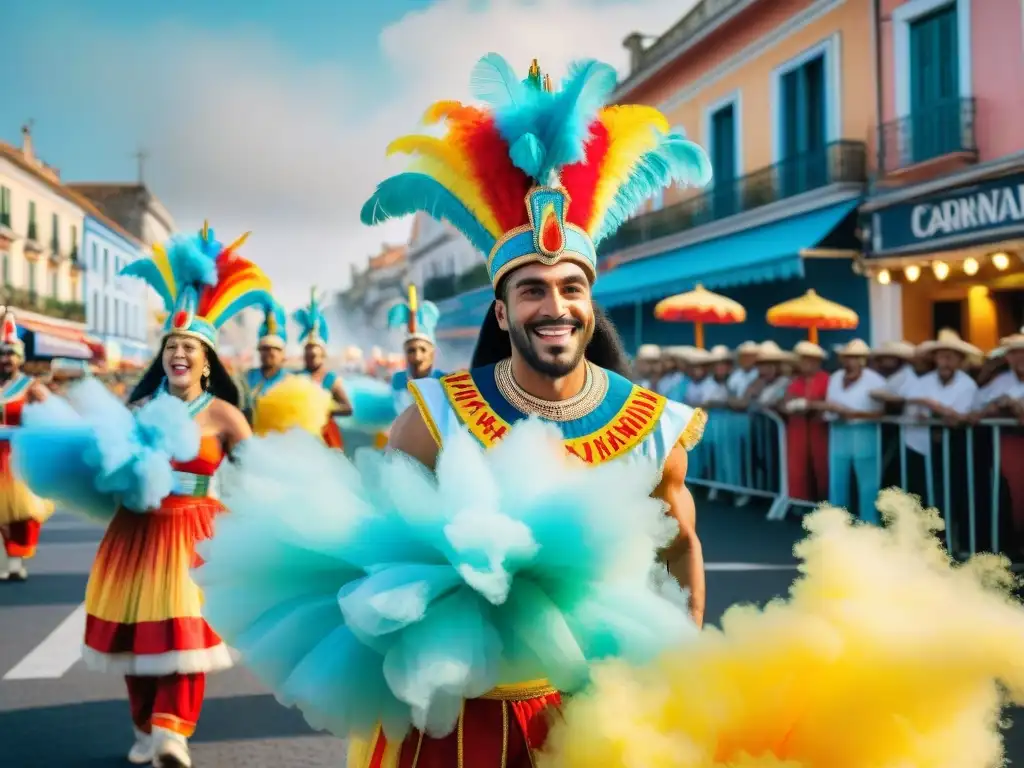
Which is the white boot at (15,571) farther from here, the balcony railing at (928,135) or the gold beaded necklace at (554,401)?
the balcony railing at (928,135)

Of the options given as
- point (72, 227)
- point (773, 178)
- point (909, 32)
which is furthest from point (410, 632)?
point (72, 227)

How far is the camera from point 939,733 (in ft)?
5.04

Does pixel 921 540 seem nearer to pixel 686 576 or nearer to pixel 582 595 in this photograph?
pixel 582 595

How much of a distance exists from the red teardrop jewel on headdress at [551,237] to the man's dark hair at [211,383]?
2752 millimetres

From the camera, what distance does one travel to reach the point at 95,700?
5.05 meters

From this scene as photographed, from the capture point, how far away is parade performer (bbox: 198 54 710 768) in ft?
5.61

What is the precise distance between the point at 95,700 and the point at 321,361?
513 cm

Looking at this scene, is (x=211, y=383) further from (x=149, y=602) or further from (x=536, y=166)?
(x=536, y=166)

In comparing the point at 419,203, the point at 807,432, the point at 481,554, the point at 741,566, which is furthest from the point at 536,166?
the point at 807,432

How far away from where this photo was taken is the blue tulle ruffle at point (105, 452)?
169 inches

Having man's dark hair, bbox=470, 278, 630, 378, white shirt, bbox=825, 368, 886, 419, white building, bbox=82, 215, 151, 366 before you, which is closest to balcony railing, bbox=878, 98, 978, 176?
white shirt, bbox=825, 368, 886, 419

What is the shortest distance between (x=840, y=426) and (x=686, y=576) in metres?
7.16

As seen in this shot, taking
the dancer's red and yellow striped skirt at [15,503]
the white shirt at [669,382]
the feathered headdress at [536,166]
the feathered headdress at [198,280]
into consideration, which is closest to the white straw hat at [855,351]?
the white shirt at [669,382]

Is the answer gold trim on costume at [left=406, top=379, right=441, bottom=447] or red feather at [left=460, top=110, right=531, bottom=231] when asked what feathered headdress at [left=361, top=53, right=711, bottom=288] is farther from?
gold trim on costume at [left=406, top=379, right=441, bottom=447]
